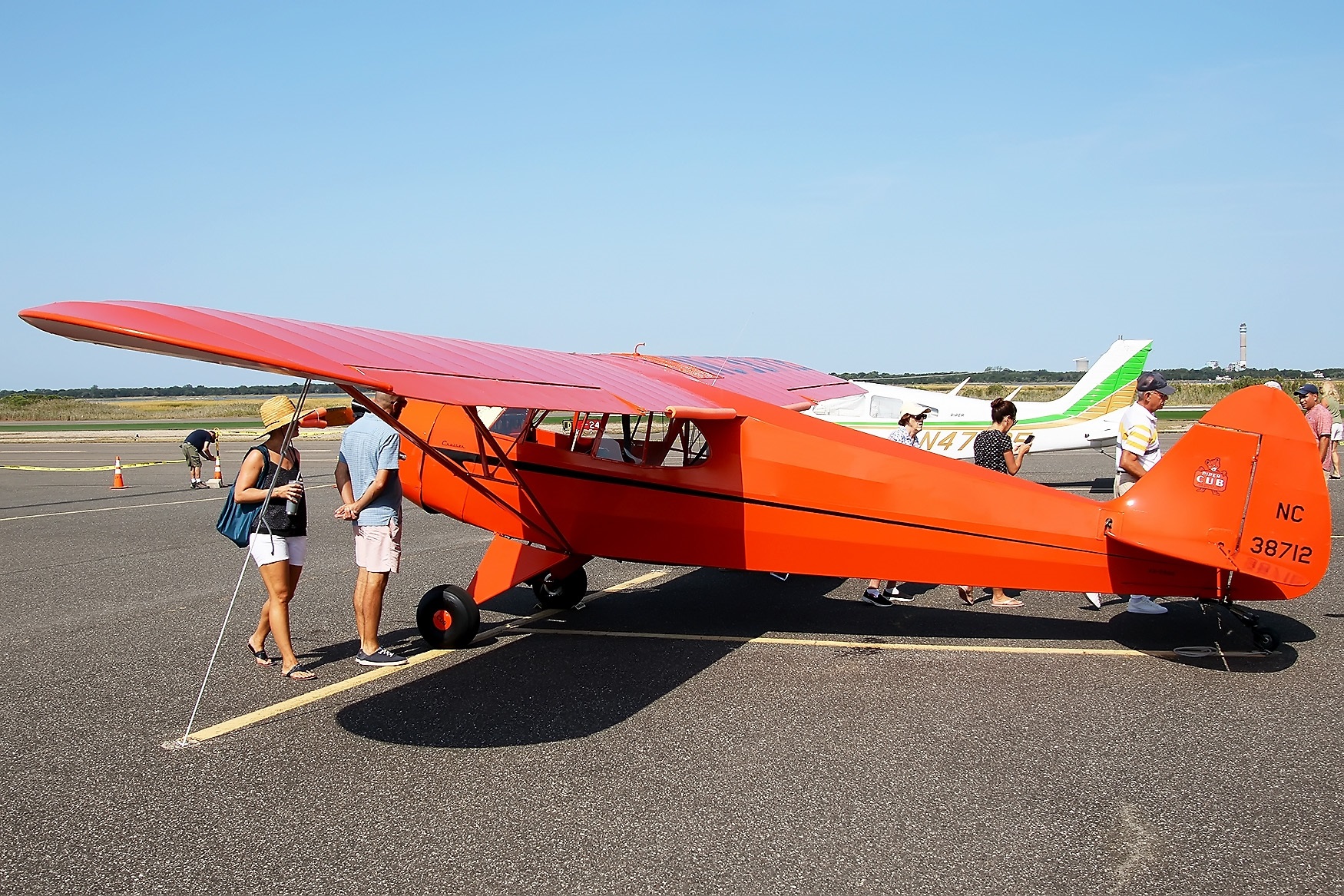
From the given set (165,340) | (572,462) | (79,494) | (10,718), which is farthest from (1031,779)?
(79,494)

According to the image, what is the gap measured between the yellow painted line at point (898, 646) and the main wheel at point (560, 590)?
68 cm

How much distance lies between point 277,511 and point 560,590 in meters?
2.78

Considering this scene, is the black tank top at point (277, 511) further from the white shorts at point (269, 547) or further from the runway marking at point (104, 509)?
the runway marking at point (104, 509)

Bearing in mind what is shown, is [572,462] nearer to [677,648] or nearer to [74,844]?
[677,648]

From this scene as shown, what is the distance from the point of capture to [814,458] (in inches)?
265

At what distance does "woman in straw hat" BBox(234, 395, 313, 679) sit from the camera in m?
6.32

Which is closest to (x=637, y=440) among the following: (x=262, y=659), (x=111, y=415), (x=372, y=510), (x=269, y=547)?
(x=372, y=510)

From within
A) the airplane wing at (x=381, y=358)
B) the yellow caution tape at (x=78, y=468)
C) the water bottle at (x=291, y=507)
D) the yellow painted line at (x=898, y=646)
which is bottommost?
the yellow caution tape at (x=78, y=468)

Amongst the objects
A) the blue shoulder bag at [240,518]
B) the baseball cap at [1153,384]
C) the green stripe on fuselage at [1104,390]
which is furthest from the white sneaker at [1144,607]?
the green stripe on fuselage at [1104,390]

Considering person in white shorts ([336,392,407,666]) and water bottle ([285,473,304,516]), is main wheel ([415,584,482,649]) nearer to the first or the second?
person in white shorts ([336,392,407,666])

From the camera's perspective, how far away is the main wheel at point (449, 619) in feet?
23.0

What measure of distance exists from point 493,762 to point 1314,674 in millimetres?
5163

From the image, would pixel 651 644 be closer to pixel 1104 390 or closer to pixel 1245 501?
pixel 1245 501

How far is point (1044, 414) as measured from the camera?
64.4 ft
